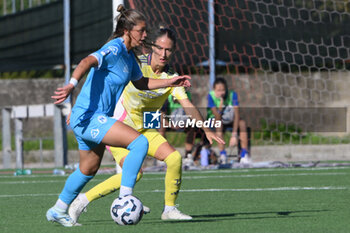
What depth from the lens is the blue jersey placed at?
5.70 metres

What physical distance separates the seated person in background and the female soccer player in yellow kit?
4.81 metres

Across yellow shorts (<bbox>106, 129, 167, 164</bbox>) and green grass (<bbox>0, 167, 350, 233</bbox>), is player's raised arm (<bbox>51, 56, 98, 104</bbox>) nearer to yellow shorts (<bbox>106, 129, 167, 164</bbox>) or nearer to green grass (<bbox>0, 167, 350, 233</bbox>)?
green grass (<bbox>0, 167, 350, 233</bbox>)

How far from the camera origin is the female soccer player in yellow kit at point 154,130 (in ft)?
20.5

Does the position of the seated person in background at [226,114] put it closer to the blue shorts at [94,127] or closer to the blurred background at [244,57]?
the blurred background at [244,57]

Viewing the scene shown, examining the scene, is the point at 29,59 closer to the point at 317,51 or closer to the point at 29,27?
the point at 29,27

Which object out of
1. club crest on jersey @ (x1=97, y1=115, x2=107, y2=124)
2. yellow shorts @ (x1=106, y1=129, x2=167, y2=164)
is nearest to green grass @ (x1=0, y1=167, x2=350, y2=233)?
yellow shorts @ (x1=106, y1=129, x2=167, y2=164)

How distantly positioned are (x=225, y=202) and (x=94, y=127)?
1.99m

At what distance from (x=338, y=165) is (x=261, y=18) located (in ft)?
10.3

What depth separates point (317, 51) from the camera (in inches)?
521

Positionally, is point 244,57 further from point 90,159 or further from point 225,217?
point 90,159

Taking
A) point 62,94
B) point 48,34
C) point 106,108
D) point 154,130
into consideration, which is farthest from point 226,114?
point 62,94

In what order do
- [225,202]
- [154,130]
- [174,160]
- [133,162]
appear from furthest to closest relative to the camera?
[225,202], [154,130], [174,160], [133,162]

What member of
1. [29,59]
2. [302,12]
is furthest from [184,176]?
[29,59]

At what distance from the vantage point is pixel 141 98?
7199mm
